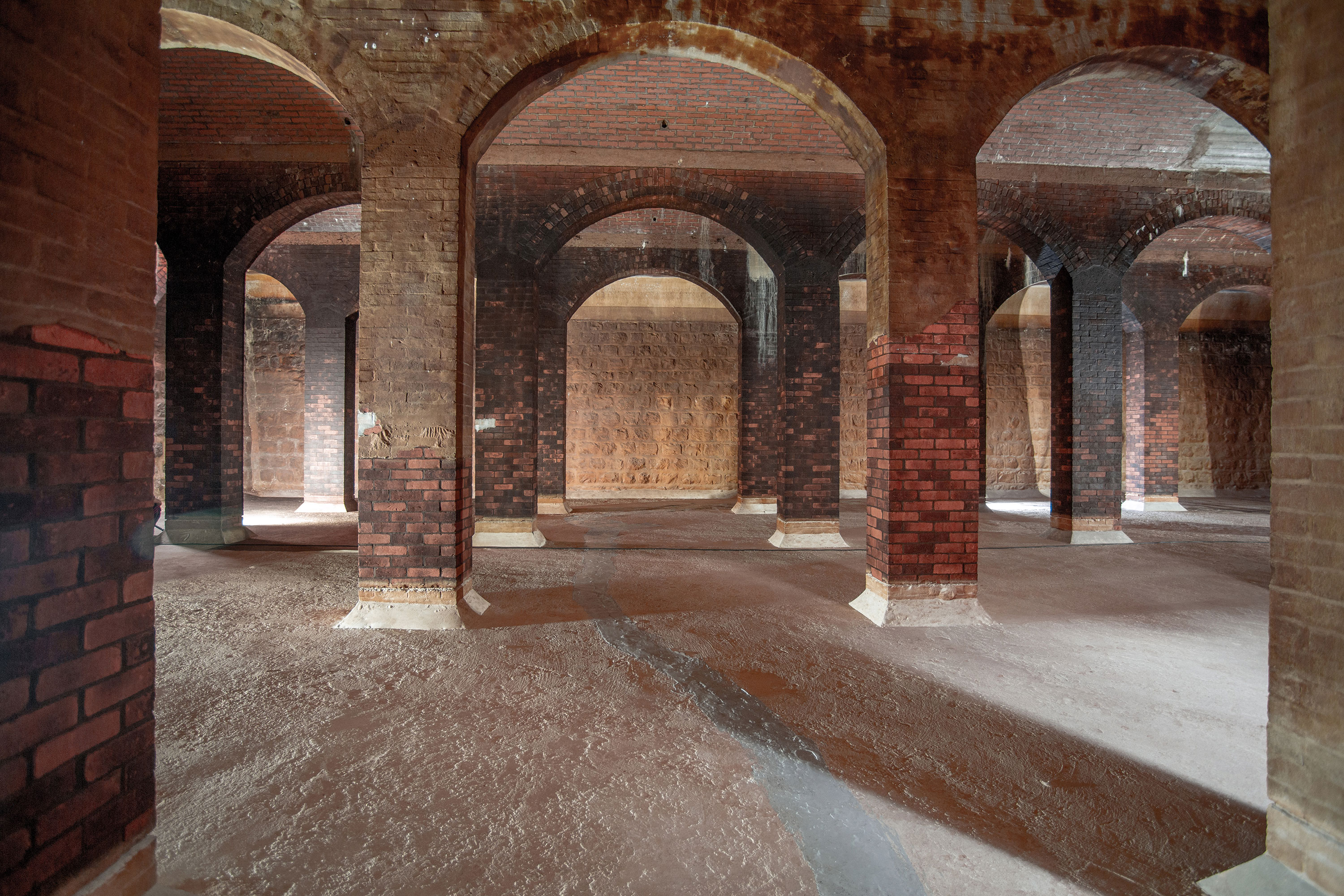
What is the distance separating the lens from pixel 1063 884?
1.84 meters

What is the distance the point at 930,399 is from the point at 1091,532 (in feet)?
17.2

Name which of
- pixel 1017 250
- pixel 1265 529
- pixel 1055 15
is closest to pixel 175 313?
pixel 1055 15

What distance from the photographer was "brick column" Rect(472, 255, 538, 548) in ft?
26.2

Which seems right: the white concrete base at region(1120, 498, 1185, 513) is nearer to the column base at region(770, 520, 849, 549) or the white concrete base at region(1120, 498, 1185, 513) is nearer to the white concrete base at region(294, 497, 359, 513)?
the column base at region(770, 520, 849, 549)

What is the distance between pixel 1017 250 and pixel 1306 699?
1218 cm

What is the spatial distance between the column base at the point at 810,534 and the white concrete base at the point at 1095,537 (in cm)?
287

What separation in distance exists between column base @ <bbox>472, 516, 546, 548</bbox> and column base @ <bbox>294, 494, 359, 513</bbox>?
205 inches

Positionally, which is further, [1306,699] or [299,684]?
[299,684]

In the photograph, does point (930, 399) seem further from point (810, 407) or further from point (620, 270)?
point (620, 270)

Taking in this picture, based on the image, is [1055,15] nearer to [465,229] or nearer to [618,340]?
[465,229]

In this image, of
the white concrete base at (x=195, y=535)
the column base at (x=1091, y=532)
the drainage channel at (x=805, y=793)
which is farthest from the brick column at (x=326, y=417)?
the column base at (x=1091, y=532)

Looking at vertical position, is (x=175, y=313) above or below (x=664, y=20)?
below

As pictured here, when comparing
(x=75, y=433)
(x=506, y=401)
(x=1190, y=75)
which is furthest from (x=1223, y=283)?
(x=75, y=433)

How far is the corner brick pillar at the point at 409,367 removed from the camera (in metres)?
4.43
